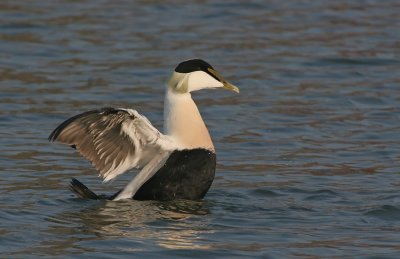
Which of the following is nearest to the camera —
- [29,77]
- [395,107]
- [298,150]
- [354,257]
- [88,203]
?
[354,257]

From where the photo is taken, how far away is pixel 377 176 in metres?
12.0

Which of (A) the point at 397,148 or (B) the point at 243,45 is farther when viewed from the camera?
(B) the point at 243,45

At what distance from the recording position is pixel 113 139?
10562 millimetres

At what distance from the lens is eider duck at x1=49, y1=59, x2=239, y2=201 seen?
34.7 ft

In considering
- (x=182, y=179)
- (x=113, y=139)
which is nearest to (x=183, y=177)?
(x=182, y=179)

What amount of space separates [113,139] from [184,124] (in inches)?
23.2

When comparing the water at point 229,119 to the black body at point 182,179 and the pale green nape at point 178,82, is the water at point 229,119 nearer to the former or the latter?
the black body at point 182,179

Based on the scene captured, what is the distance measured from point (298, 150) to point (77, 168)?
226 centimetres

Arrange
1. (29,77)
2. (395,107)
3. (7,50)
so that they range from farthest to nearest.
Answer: (7,50) < (29,77) < (395,107)

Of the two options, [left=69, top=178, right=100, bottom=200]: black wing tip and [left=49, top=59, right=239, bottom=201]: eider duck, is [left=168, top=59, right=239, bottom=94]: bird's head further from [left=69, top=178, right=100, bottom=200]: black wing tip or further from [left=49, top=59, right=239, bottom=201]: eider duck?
[left=69, top=178, right=100, bottom=200]: black wing tip

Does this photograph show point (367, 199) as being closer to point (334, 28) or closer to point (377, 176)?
point (377, 176)

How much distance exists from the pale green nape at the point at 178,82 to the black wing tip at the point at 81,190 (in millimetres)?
1082

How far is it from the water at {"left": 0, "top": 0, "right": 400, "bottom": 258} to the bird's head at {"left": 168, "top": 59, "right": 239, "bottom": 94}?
94 centimetres

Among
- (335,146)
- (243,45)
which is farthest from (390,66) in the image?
(335,146)
